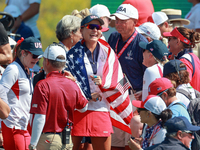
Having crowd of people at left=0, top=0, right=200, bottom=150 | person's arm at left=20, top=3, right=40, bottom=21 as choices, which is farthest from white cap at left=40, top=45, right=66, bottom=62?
person's arm at left=20, top=3, right=40, bottom=21

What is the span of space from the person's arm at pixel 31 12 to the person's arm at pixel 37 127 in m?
5.77

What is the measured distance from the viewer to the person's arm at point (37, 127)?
13.8 ft

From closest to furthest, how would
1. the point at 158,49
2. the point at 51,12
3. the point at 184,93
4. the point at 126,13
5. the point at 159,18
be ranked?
the point at 184,93 → the point at 158,49 → the point at 126,13 → the point at 159,18 → the point at 51,12

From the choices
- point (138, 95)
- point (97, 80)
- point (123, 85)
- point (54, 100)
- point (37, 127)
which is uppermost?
point (54, 100)

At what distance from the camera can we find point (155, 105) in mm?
4035

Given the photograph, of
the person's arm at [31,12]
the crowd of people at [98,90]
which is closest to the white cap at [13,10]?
the person's arm at [31,12]

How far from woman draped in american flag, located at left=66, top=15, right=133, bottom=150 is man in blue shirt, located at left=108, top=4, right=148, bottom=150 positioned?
1.77 feet

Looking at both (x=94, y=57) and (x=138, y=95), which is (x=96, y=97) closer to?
(x=94, y=57)

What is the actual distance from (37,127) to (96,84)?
3.93 feet

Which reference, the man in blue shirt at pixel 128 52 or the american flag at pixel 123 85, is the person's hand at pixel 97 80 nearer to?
the american flag at pixel 123 85

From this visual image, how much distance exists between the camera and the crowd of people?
160 inches

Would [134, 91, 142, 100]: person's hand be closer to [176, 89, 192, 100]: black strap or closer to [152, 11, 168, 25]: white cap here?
[176, 89, 192, 100]: black strap

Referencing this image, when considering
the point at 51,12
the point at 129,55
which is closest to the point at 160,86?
the point at 129,55

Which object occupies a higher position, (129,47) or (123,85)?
(129,47)
